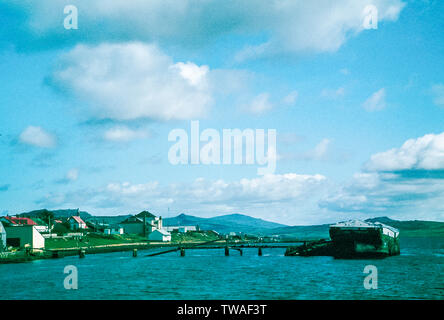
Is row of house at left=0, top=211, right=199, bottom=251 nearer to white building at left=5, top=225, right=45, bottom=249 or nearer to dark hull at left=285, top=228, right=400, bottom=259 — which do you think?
white building at left=5, top=225, right=45, bottom=249

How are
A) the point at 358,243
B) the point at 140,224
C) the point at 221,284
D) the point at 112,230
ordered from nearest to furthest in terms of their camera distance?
1. the point at 221,284
2. the point at 358,243
3. the point at 112,230
4. the point at 140,224

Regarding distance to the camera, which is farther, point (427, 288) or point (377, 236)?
point (377, 236)

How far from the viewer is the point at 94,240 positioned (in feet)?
448

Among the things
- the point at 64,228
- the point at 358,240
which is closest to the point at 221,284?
the point at 358,240

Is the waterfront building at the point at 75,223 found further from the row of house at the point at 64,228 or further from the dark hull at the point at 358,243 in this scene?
the dark hull at the point at 358,243

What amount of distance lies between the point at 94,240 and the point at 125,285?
90278 mm

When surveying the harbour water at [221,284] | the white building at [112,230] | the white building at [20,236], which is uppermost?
the white building at [20,236]

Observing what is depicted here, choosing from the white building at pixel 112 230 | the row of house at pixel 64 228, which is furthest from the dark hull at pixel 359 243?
the white building at pixel 112 230

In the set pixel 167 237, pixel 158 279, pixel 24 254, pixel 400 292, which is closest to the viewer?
pixel 400 292

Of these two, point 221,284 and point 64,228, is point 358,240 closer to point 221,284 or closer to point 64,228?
point 221,284
